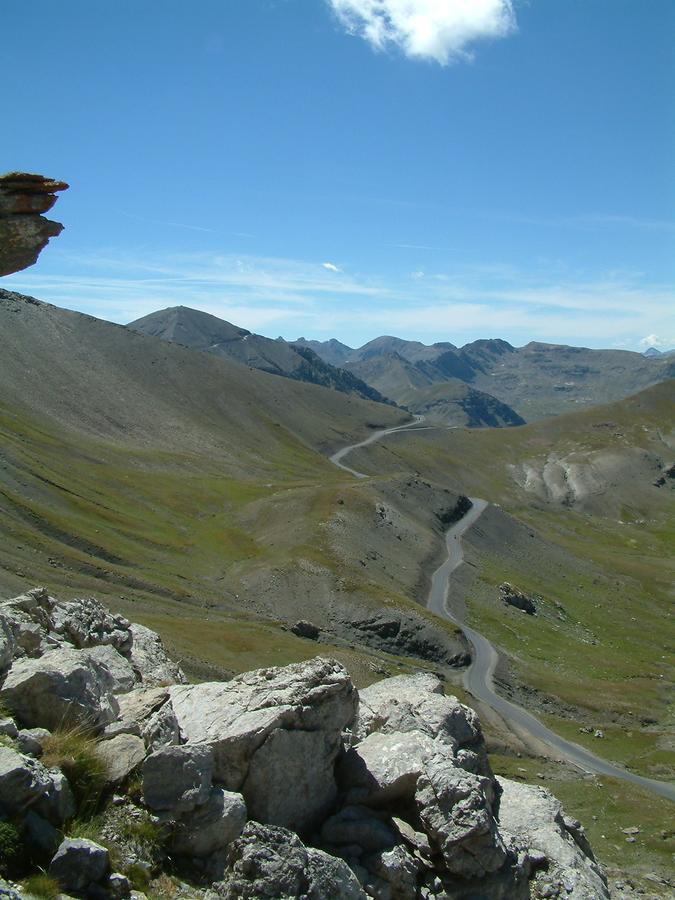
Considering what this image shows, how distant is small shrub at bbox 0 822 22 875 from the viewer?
525 inches

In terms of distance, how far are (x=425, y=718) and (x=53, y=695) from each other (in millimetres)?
12661

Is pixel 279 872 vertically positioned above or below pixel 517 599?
above

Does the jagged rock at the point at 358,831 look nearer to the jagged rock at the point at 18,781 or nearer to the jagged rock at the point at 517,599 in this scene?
the jagged rock at the point at 18,781

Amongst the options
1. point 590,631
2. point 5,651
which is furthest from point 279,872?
point 590,631

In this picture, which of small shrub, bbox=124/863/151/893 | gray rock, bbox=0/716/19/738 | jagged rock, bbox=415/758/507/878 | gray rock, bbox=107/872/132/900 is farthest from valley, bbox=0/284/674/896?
gray rock, bbox=107/872/132/900

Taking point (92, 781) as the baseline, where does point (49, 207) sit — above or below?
above

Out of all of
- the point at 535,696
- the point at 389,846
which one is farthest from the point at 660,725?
the point at 389,846

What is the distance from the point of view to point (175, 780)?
1667 centimetres

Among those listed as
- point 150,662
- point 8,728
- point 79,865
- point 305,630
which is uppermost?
point 8,728

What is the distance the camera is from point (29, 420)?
548 ft

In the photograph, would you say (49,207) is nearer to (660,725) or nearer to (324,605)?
(324,605)

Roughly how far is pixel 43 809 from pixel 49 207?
1942cm

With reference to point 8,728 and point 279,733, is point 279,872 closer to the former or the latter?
Answer: point 279,733

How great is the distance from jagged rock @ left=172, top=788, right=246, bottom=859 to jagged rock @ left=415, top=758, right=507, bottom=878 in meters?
5.21
